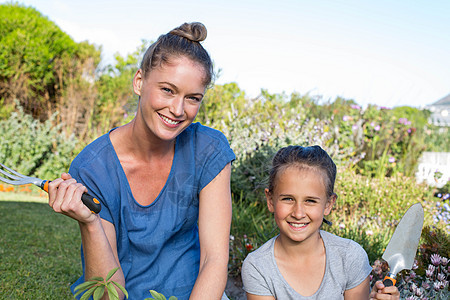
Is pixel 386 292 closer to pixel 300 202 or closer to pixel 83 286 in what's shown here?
pixel 300 202

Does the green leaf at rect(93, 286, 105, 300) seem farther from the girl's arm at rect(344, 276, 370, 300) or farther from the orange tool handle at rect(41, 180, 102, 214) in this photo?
the girl's arm at rect(344, 276, 370, 300)

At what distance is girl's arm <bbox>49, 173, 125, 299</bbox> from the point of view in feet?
4.44

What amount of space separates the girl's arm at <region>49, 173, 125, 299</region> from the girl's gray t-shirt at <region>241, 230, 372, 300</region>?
606mm

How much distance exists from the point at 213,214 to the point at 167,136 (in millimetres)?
392

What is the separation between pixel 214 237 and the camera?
69.7 inches

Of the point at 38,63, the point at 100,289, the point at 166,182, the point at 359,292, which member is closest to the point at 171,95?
the point at 166,182

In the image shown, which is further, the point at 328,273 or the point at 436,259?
the point at 436,259

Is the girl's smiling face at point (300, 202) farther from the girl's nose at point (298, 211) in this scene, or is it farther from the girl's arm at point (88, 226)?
the girl's arm at point (88, 226)

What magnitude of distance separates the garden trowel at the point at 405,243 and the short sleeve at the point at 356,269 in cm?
19

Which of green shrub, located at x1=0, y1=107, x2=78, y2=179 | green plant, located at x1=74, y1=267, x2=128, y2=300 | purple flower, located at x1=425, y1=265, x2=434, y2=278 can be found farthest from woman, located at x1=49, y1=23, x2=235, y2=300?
green shrub, located at x1=0, y1=107, x2=78, y2=179

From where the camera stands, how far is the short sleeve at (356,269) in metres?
1.88

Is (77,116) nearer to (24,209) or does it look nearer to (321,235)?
(24,209)

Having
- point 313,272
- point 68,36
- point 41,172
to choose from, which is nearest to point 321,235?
point 313,272

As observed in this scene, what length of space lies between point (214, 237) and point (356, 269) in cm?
67
